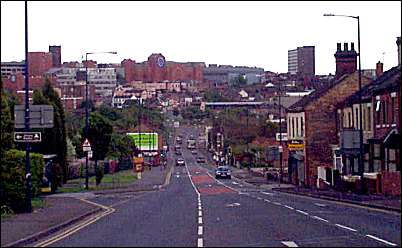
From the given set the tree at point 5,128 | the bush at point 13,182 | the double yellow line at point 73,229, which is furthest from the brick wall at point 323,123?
the bush at point 13,182

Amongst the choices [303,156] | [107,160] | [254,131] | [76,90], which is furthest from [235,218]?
[76,90]

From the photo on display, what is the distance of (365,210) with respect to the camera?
38.2 metres

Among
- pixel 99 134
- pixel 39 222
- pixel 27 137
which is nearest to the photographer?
pixel 39 222

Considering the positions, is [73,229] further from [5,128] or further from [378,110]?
[378,110]

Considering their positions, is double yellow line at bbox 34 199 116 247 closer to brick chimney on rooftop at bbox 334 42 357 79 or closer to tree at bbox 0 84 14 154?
tree at bbox 0 84 14 154

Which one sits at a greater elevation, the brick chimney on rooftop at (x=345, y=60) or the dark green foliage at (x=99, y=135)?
the brick chimney on rooftop at (x=345, y=60)

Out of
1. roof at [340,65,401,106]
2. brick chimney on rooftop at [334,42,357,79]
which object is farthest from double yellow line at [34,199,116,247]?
brick chimney on rooftop at [334,42,357,79]

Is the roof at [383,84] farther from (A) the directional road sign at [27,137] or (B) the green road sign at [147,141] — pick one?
(B) the green road sign at [147,141]

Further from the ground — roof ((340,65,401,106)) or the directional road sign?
roof ((340,65,401,106))

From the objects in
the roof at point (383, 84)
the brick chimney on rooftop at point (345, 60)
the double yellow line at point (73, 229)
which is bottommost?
the double yellow line at point (73, 229)

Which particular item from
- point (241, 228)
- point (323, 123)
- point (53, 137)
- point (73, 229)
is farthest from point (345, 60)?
point (73, 229)

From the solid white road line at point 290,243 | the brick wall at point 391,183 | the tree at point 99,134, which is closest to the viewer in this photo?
the solid white road line at point 290,243

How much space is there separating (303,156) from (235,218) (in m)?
46.1

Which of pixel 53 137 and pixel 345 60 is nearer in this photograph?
pixel 53 137
